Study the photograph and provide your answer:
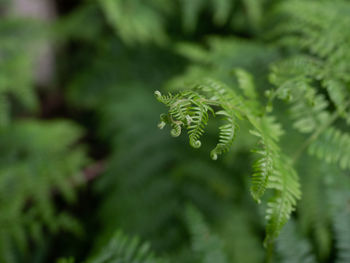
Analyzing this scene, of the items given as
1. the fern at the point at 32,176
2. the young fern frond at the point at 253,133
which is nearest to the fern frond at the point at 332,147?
the young fern frond at the point at 253,133

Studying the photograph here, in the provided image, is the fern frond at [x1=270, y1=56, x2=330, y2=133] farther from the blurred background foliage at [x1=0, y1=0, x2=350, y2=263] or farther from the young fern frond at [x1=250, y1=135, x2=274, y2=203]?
the young fern frond at [x1=250, y1=135, x2=274, y2=203]

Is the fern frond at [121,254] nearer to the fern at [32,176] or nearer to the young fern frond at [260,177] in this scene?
the young fern frond at [260,177]

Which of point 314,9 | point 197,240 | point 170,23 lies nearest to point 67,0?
point 170,23

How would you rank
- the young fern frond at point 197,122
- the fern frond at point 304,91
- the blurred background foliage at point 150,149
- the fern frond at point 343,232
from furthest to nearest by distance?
the blurred background foliage at point 150,149 → the fern frond at point 343,232 → the fern frond at point 304,91 → the young fern frond at point 197,122

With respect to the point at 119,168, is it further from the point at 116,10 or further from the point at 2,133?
the point at 116,10

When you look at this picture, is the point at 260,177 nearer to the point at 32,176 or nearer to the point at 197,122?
the point at 197,122

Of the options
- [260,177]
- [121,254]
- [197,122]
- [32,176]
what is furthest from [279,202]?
[32,176]
